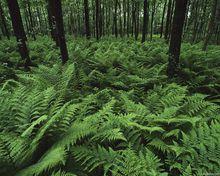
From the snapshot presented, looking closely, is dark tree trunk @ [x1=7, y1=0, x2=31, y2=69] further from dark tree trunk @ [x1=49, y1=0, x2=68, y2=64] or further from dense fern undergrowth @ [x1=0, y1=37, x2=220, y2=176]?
dense fern undergrowth @ [x1=0, y1=37, x2=220, y2=176]

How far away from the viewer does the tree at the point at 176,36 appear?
6512 millimetres

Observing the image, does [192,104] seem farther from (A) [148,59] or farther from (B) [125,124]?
(A) [148,59]

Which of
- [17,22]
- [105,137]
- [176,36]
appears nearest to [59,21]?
[17,22]

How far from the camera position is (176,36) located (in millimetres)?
7004

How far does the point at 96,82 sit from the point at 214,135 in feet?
14.4

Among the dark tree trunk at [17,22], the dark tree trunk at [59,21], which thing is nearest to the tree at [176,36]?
the dark tree trunk at [59,21]

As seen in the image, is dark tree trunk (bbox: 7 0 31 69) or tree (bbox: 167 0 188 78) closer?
tree (bbox: 167 0 188 78)

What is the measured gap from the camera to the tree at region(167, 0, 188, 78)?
6512 mm

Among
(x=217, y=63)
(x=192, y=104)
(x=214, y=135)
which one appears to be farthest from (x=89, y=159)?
(x=217, y=63)

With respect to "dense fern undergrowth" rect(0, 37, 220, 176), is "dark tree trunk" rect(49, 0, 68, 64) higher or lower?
higher

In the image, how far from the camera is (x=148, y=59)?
9250 mm

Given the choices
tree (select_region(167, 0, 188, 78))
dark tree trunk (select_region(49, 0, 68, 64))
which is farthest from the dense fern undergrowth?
dark tree trunk (select_region(49, 0, 68, 64))

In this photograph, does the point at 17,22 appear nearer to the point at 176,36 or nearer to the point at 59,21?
the point at 59,21

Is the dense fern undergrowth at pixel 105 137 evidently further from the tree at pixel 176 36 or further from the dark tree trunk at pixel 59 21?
the dark tree trunk at pixel 59 21
